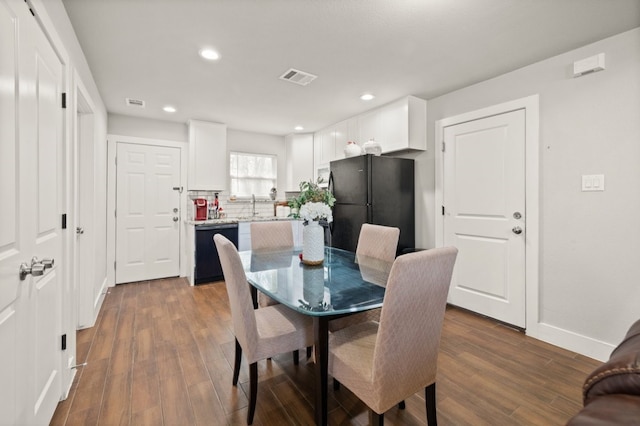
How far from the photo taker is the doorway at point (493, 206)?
8.45 ft

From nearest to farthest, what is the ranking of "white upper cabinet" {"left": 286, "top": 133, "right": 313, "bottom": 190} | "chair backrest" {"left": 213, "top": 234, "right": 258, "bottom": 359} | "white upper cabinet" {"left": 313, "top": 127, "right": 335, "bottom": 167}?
"chair backrest" {"left": 213, "top": 234, "right": 258, "bottom": 359}, "white upper cabinet" {"left": 313, "top": 127, "right": 335, "bottom": 167}, "white upper cabinet" {"left": 286, "top": 133, "right": 313, "bottom": 190}

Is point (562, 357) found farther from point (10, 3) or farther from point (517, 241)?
point (10, 3)

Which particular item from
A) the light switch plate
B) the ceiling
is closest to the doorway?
the light switch plate

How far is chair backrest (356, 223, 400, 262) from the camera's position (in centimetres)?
222

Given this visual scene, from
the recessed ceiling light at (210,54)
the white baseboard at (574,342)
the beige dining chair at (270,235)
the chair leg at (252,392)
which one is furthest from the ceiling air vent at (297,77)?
the white baseboard at (574,342)

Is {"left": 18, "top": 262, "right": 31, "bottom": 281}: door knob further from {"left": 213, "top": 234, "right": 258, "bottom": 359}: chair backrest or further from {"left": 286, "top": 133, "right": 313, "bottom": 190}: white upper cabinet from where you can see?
{"left": 286, "top": 133, "right": 313, "bottom": 190}: white upper cabinet

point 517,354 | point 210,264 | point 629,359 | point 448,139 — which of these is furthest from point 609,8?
point 210,264

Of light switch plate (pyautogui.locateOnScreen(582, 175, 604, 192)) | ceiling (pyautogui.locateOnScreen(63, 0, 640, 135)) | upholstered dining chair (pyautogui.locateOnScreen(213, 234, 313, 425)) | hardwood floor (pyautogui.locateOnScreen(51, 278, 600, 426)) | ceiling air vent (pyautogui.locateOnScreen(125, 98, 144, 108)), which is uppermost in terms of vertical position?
ceiling air vent (pyautogui.locateOnScreen(125, 98, 144, 108))

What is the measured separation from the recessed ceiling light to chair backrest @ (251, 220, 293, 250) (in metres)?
1.46

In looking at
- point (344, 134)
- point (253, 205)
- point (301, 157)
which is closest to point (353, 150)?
point (344, 134)

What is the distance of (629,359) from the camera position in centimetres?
65

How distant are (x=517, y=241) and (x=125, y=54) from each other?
12.4 feet

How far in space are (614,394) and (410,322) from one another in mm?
638

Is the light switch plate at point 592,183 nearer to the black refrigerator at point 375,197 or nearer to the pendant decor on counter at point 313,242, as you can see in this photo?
the black refrigerator at point 375,197
